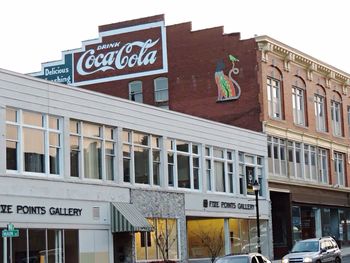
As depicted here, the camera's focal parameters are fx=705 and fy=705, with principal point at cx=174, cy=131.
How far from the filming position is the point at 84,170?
31.1m

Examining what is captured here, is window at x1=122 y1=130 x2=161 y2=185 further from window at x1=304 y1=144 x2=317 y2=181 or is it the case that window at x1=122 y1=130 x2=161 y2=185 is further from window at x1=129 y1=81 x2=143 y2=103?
window at x1=304 y1=144 x2=317 y2=181

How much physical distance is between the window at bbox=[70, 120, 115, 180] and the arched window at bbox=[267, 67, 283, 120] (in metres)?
17.5

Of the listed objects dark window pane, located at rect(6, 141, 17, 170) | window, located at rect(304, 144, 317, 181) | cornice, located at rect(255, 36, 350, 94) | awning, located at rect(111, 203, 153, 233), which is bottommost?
awning, located at rect(111, 203, 153, 233)

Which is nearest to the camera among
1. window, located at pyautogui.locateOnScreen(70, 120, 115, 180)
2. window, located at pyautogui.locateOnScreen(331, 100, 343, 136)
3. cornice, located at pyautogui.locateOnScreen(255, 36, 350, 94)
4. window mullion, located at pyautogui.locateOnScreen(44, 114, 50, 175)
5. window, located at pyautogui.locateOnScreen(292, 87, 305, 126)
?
window mullion, located at pyautogui.locateOnScreen(44, 114, 50, 175)

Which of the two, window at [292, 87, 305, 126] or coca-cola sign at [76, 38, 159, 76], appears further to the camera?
window at [292, 87, 305, 126]

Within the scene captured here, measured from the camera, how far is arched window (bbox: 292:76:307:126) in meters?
51.4

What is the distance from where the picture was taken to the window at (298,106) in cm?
5141

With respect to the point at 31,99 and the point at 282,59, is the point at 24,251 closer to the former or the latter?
the point at 31,99

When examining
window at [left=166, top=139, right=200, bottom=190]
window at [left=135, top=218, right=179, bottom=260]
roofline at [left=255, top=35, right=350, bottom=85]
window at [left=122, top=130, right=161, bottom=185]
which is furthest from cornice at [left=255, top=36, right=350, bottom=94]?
window at [left=135, top=218, right=179, bottom=260]

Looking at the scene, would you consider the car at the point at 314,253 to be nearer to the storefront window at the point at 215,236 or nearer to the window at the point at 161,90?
the storefront window at the point at 215,236

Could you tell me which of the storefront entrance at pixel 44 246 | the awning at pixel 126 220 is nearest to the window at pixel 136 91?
the awning at pixel 126 220

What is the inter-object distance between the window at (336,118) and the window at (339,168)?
1.84 metres

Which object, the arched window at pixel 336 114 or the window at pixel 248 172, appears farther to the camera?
the arched window at pixel 336 114

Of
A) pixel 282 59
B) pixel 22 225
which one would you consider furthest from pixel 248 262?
pixel 282 59
